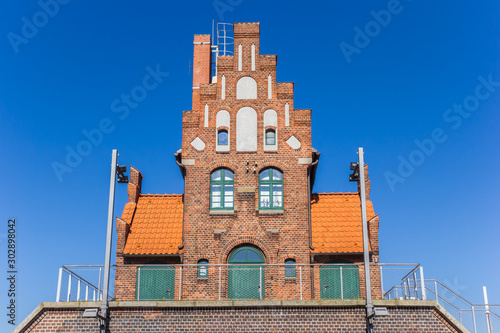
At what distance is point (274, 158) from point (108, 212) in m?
7.78

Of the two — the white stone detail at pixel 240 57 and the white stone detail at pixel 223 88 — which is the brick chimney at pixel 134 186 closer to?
the white stone detail at pixel 223 88

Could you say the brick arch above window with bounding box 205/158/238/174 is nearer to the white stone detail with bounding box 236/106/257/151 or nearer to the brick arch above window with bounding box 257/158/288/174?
the white stone detail with bounding box 236/106/257/151

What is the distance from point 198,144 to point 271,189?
3664 millimetres

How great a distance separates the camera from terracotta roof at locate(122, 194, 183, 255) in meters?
27.4

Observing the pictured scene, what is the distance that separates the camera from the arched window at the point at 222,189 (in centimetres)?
2708

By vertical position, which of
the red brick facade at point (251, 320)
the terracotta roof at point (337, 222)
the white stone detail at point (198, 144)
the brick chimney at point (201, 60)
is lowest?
the red brick facade at point (251, 320)

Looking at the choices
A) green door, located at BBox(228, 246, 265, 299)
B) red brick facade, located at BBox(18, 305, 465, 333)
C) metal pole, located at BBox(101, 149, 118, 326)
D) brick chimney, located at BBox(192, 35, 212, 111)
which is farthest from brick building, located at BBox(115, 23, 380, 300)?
brick chimney, located at BBox(192, 35, 212, 111)

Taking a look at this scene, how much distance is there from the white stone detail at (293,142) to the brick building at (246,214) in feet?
0.14

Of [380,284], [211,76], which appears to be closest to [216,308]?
[380,284]

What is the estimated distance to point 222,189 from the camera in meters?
27.3

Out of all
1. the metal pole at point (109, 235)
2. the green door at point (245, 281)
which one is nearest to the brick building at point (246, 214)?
the green door at point (245, 281)

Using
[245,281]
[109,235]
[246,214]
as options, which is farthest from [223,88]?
[109,235]

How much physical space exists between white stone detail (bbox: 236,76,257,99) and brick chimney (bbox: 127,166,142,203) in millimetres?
6059

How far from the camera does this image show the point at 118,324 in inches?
899
